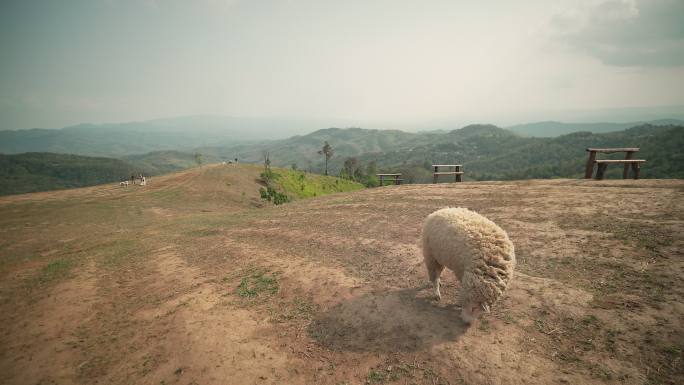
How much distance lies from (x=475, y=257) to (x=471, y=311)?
1351 mm

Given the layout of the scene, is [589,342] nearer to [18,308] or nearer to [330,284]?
[330,284]

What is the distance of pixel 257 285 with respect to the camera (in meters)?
10.4

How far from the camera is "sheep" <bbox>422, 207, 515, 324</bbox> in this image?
662 cm

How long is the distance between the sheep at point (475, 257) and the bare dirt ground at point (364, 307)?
2.65 ft

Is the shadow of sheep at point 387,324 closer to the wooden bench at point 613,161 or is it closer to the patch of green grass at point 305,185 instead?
the wooden bench at point 613,161

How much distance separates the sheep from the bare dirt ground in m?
0.81

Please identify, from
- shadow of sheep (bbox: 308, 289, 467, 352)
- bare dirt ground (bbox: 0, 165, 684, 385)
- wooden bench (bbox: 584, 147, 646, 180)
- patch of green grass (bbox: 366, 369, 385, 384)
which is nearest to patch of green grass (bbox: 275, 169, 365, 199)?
bare dirt ground (bbox: 0, 165, 684, 385)

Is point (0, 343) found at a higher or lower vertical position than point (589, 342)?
lower

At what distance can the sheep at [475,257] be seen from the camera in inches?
261

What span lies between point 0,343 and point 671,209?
24105 millimetres

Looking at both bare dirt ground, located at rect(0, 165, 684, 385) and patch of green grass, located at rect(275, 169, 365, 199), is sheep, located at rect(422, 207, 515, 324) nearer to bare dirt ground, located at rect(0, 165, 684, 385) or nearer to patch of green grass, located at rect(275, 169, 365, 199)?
bare dirt ground, located at rect(0, 165, 684, 385)

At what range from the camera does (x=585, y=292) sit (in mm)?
7410

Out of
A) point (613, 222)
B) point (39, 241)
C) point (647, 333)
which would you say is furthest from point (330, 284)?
point (39, 241)

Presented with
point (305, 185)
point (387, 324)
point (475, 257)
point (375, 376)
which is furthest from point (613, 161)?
point (305, 185)
